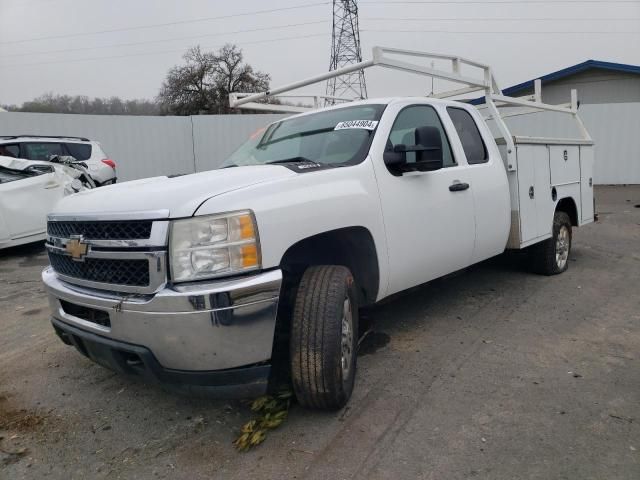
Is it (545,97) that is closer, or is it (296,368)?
(296,368)

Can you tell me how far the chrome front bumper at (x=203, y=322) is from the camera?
90.4 inches

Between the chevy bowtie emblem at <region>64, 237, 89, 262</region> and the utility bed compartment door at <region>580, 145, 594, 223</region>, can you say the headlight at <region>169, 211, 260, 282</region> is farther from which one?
the utility bed compartment door at <region>580, 145, 594, 223</region>

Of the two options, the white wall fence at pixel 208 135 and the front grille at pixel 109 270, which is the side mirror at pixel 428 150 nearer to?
the front grille at pixel 109 270

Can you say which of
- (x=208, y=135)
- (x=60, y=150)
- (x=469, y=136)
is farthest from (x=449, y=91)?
(x=208, y=135)

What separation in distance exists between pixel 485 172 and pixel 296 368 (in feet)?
8.51

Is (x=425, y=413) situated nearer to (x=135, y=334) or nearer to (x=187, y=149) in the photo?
(x=135, y=334)

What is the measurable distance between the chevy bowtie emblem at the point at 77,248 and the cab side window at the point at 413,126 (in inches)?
79.2

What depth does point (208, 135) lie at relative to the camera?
55.9 ft

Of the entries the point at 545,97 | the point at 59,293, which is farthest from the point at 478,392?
the point at 545,97

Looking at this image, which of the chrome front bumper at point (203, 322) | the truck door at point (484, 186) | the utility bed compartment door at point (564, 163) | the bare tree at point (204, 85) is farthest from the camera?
the bare tree at point (204, 85)

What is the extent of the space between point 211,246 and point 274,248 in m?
0.31

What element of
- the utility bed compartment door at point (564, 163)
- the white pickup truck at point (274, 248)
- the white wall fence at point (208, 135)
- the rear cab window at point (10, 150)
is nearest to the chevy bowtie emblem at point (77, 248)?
the white pickup truck at point (274, 248)

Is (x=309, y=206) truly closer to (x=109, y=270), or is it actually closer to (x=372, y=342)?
(x=109, y=270)

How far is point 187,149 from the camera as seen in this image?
1691 cm
